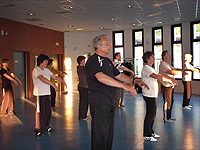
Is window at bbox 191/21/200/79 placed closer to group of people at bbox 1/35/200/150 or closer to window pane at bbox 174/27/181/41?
window pane at bbox 174/27/181/41

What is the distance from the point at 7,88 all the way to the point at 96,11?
4.03m

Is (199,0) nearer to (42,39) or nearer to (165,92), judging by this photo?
(165,92)

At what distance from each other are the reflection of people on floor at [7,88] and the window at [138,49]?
769 cm

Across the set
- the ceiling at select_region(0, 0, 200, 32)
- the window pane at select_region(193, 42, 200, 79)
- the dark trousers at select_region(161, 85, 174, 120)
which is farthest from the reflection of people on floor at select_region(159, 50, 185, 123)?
the window pane at select_region(193, 42, 200, 79)

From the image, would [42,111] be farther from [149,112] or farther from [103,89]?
[103,89]

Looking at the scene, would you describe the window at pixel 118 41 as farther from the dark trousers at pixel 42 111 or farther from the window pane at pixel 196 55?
the dark trousers at pixel 42 111

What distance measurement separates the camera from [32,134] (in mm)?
5398

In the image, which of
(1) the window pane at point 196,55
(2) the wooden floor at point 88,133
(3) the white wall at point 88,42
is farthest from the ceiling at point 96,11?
(2) the wooden floor at point 88,133

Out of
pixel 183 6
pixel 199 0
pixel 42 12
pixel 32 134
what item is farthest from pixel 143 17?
pixel 32 134

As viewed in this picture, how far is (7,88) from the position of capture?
7371 mm

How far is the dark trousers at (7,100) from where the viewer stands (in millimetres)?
7398

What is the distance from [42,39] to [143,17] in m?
5.02

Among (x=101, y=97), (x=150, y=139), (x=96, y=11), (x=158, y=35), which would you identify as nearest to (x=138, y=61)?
(x=158, y=35)

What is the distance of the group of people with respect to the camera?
300 cm
